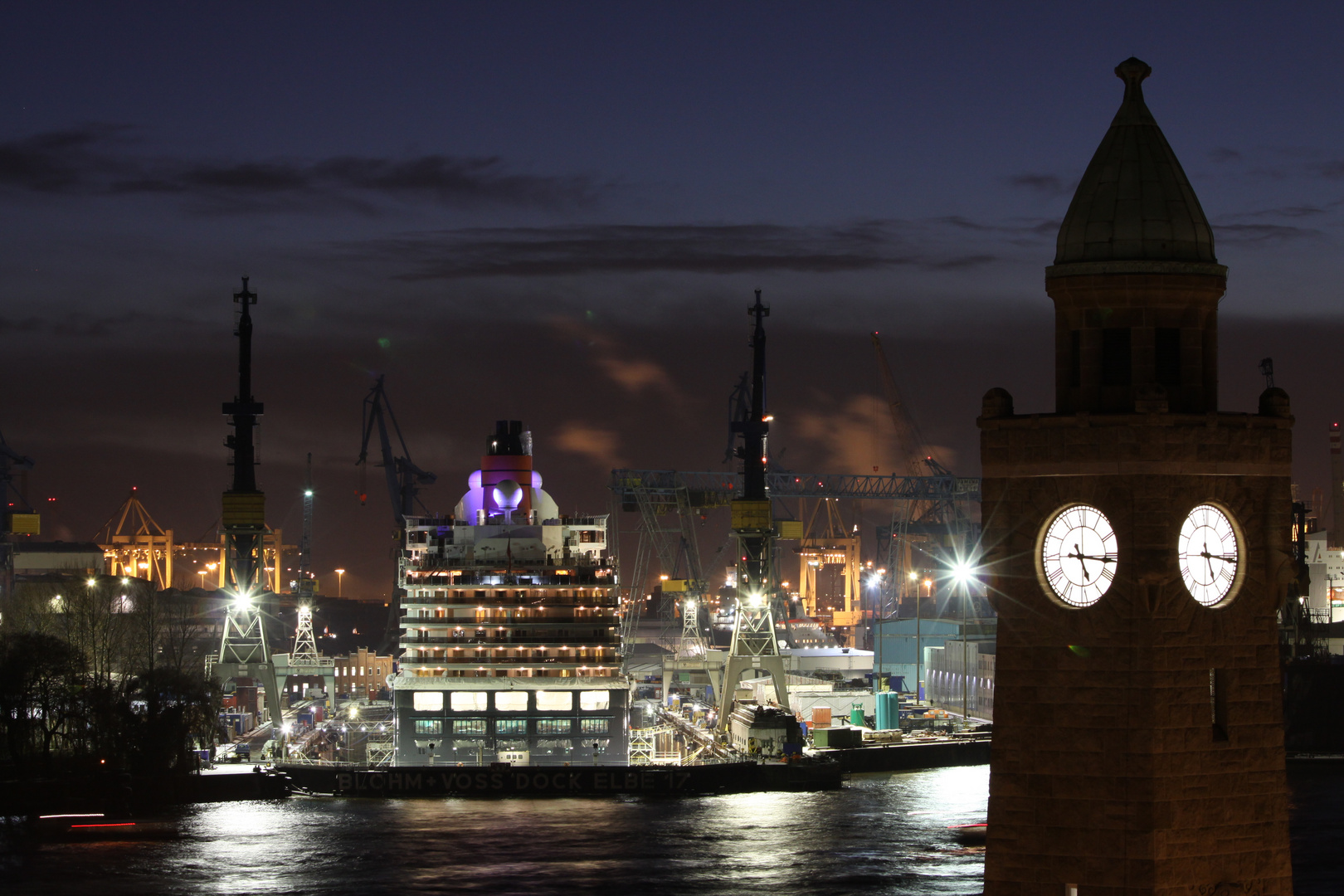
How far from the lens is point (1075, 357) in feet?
60.0

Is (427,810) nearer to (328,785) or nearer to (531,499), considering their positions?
(328,785)

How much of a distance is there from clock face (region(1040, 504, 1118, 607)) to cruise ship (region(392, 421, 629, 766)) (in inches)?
3517

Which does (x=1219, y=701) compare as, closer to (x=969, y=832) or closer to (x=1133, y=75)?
(x=1133, y=75)

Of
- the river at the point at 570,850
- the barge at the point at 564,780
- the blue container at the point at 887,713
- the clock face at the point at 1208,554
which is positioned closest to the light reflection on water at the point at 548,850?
the river at the point at 570,850

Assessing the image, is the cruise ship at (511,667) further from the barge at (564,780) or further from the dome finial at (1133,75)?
the dome finial at (1133,75)

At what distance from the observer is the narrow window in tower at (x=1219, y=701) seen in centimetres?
1778

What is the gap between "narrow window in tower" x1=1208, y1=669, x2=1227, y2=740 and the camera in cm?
1778

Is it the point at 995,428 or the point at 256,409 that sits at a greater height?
the point at 256,409

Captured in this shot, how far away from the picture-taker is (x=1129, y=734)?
57.5 feet

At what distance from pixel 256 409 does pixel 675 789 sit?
4574 cm

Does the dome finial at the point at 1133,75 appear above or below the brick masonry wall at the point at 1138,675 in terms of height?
above

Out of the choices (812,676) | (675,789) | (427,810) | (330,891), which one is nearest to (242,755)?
(427,810)

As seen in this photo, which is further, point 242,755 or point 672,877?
point 242,755

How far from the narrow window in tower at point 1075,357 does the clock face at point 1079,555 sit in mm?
1298
